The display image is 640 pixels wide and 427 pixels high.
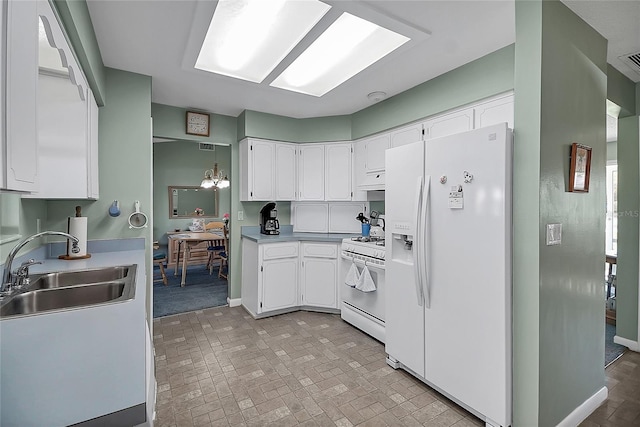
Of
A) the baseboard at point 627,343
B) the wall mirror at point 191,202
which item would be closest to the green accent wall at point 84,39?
the wall mirror at point 191,202

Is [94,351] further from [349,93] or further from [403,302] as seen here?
[349,93]

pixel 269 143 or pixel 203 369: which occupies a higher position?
pixel 269 143

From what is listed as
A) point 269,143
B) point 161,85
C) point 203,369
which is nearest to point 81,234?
point 203,369

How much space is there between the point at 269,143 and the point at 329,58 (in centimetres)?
154

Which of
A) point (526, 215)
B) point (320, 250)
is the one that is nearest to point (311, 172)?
point (320, 250)

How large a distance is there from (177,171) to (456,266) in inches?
258

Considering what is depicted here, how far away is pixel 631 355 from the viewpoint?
2814mm

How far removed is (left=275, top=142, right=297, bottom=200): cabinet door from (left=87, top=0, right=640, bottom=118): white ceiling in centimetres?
82

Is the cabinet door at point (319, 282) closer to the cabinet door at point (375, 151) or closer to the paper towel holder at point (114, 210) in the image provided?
the cabinet door at point (375, 151)

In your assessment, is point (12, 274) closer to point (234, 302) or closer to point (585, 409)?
point (234, 302)

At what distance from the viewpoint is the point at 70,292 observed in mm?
1574

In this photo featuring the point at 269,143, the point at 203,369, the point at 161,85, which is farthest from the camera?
the point at 269,143

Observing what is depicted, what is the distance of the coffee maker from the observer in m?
3.98

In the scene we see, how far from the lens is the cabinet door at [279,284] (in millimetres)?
3619
